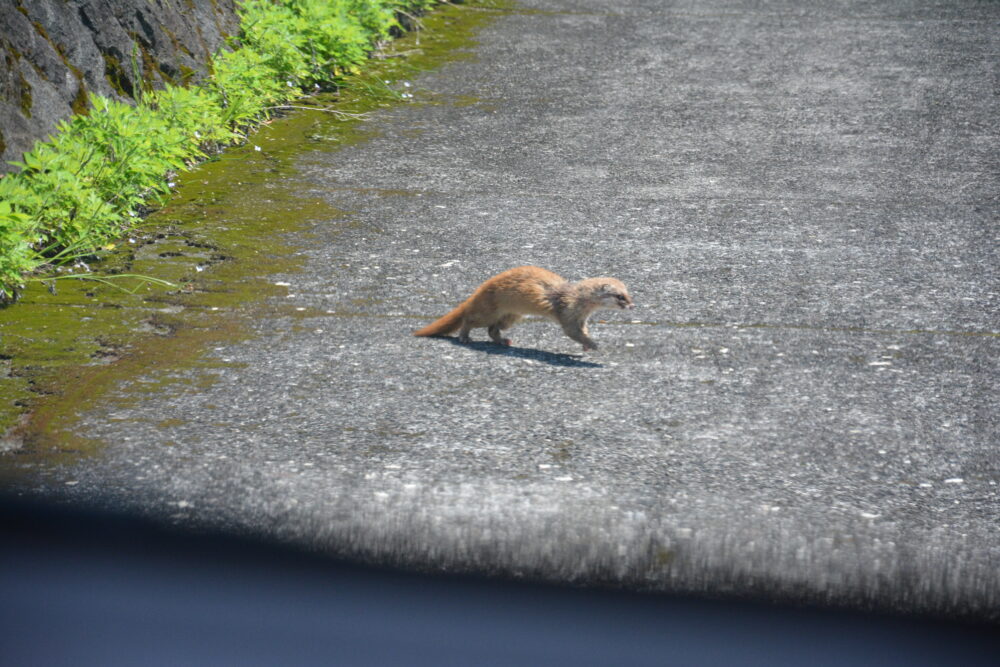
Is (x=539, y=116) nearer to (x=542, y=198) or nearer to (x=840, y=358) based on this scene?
(x=542, y=198)

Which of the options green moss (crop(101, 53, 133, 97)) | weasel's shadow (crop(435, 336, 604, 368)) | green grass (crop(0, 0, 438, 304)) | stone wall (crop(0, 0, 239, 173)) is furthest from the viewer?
green moss (crop(101, 53, 133, 97))

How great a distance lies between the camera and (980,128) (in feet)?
26.6

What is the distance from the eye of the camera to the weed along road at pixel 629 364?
3357 millimetres

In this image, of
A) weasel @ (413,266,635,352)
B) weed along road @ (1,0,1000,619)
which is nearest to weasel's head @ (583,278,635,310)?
weasel @ (413,266,635,352)

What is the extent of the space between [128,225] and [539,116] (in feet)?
12.1

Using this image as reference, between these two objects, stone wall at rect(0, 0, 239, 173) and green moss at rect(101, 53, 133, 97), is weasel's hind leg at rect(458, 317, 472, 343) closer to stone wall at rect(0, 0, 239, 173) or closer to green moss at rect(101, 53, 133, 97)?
stone wall at rect(0, 0, 239, 173)

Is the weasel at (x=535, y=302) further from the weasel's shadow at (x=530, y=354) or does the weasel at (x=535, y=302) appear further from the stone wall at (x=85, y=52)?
the stone wall at (x=85, y=52)

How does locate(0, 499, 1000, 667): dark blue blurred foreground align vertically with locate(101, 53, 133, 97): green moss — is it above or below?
below

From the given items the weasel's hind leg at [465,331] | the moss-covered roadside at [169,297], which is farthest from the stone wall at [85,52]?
the weasel's hind leg at [465,331]

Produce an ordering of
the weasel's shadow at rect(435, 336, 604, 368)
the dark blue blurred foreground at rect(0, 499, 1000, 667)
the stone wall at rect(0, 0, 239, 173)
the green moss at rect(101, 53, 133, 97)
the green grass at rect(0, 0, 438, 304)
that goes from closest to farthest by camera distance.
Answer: the dark blue blurred foreground at rect(0, 499, 1000, 667) < the weasel's shadow at rect(435, 336, 604, 368) < the green grass at rect(0, 0, 438, 304) < the stone wall at rect(0, 0, 239, 173) < the green moss at rect(101, 53, 133, 97)

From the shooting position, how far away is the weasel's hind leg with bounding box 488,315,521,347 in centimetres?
505

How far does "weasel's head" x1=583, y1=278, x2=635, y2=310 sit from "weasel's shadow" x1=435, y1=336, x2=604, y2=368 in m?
0.29

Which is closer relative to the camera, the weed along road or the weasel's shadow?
the weed along road

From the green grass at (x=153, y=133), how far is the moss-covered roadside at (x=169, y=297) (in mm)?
158
